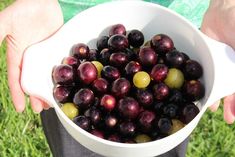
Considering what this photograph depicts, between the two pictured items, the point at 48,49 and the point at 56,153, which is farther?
the point at 56,153

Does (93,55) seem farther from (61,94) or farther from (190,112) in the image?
(190,112)

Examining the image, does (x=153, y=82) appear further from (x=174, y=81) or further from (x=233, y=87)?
(x=233, y=87)

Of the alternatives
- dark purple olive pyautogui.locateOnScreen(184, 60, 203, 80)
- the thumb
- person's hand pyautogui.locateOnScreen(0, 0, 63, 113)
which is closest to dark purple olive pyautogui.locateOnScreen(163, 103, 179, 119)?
dark purple olive pyautogui.locateOnScreen(184, 60, 203, 80)

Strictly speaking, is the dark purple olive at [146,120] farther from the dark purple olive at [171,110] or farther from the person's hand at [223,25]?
the person's hand at [223,25]

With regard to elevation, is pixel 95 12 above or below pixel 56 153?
above

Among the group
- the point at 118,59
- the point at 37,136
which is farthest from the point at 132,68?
the point at 37,136

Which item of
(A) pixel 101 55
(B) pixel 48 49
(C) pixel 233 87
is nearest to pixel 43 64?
(B) pixel 48 49
